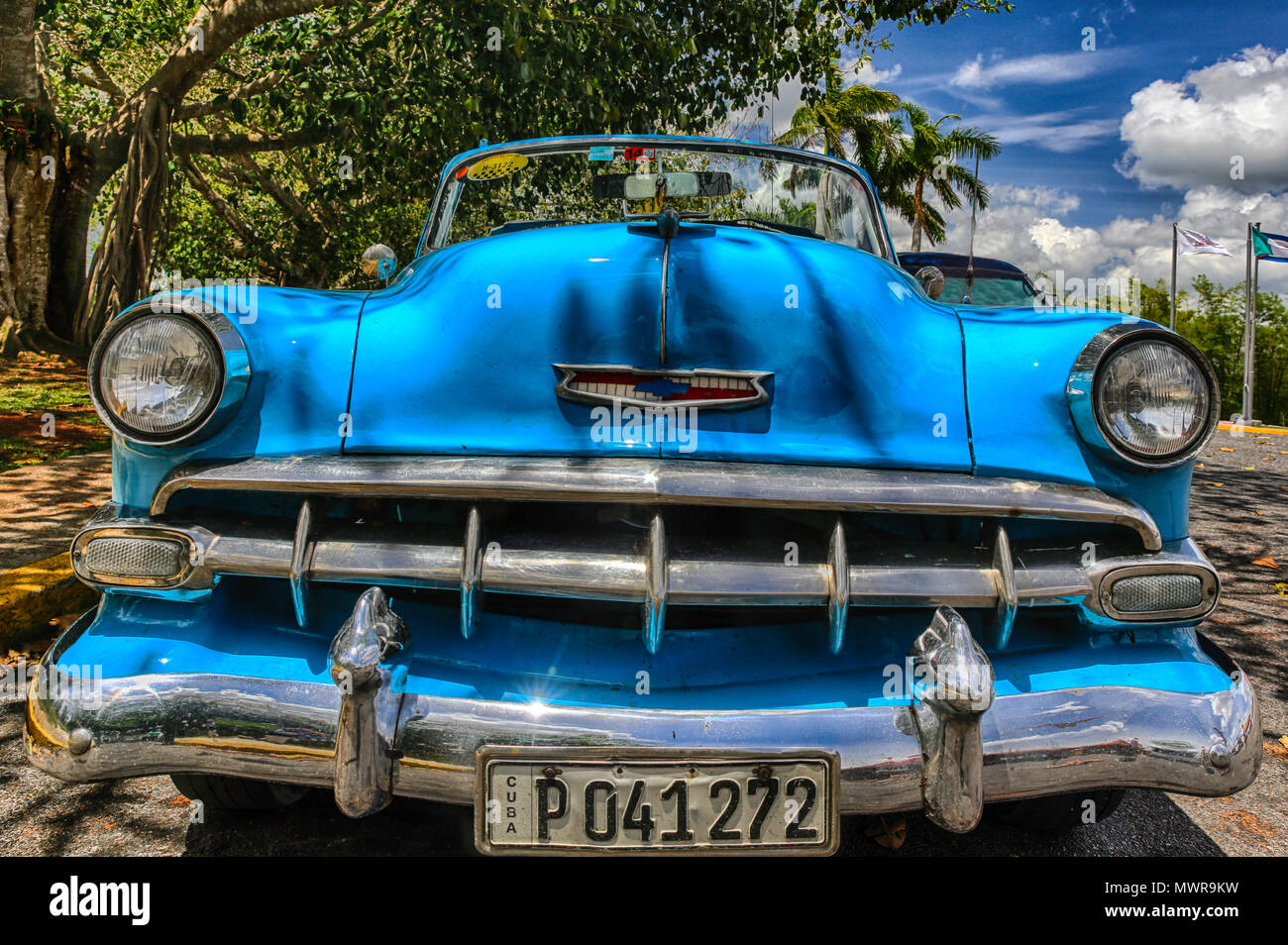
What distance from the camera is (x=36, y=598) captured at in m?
2.97

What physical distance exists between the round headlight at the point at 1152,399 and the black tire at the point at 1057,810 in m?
0.74

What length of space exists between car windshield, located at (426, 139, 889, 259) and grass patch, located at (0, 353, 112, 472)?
14.3 ft

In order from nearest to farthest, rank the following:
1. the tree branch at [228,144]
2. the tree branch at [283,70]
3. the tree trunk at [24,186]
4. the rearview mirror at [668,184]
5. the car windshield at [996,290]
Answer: the rearview mirror at [668,184], the car windshield at [996,290], the tree trunk at [24,186], the tree branch at [283,70], the tree branch at [228,144]

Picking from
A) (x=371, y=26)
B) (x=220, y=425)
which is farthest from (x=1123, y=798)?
(x=371, y=26)

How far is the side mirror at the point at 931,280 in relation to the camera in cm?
262

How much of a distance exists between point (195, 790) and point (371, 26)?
840 centimetres

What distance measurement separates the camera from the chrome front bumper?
1322 mm

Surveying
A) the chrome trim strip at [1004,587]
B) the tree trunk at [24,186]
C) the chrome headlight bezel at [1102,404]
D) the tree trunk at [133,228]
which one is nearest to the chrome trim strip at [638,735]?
the chrome trim strip at [1004,587]

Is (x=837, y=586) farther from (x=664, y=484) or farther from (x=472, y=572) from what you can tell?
(x=472, y=572)

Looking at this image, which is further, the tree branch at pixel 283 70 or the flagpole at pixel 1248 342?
the flagpole at pixel 1248 342

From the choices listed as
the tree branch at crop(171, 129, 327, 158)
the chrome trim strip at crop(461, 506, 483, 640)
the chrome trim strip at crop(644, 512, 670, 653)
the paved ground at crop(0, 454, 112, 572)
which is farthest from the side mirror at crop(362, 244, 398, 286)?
the tree branch at crop(171, 129, 327, 158)

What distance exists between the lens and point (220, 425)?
1.58 metres

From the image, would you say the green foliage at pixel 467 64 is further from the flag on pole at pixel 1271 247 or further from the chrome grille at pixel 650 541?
the flag on pole at pixel 1271 247
